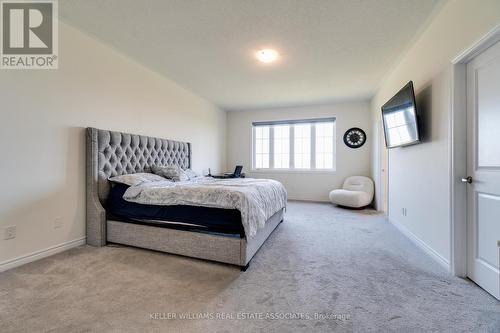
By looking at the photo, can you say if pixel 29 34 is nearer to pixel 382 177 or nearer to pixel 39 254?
pixel 39 254

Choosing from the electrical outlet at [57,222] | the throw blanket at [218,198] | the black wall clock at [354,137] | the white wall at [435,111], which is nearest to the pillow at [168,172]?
the throw blanket at [218,198]

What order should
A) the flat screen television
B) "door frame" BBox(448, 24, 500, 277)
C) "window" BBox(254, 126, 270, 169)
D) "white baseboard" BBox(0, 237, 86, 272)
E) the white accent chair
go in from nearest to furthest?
"door frame" BBox(448, 24, 500, 277) → "white baseboard" BBox(0, 237, 86, 272) → the flat screen television → the white accent chair → "window" BBox(254, 126, 270, 169)

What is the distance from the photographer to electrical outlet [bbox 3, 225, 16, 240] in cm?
200

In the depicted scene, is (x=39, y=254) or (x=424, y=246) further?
(x=424, y=246)

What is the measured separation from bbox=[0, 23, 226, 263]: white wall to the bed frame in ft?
0.49

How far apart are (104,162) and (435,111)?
12.8ft

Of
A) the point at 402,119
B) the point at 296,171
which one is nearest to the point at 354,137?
the point at 296,171

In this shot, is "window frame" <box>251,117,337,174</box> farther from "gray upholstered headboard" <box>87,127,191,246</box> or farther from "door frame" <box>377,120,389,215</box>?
"gray upholstered headboard" <box>87,127,191,246</box>

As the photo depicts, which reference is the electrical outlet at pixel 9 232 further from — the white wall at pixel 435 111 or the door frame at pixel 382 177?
the door frame at pixel 382 177

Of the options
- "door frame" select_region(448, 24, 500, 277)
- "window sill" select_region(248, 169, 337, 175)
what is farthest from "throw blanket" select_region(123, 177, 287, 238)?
"window sill" select_region(248, 169, 337, 175)

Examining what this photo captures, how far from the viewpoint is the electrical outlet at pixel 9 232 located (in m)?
2.00

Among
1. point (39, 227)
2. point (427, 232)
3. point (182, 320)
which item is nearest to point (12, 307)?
point (39, 227)

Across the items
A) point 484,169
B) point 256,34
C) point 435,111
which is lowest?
point 484,169

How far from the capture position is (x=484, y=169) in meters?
1.70
